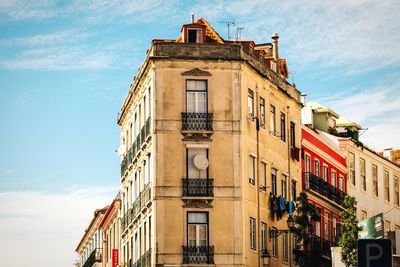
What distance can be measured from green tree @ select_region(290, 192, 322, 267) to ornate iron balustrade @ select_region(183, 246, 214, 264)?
192 inches

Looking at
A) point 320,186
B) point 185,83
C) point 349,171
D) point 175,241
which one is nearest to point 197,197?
point 175,241

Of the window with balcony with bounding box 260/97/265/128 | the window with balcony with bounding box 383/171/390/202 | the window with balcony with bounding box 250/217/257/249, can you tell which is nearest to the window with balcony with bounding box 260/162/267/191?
the window with balcony with bounding box 260/97/265/128

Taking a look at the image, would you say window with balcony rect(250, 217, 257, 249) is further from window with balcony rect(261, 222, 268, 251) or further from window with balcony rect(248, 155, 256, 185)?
window with balcony rect(248, 155, 256, 185)

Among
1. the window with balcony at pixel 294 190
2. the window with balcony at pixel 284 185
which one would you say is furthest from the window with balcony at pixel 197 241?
the window with balcony at pixel 294 190

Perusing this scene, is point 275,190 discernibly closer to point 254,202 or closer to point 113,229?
point 254,202

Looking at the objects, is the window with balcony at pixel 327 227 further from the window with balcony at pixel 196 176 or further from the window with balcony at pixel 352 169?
the window with balcony at pixel 196 176

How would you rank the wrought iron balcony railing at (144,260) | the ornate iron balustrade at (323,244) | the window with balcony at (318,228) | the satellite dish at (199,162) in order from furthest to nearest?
the window with balcony at (318,228) → the ornate iron balustrade at (323,244) → the wrought iron balcony railing at (144,260) → the satellite dish at (199,162)

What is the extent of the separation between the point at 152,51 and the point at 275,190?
10.4 metres

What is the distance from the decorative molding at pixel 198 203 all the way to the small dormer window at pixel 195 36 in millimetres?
8005

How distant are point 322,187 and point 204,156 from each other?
13.9m

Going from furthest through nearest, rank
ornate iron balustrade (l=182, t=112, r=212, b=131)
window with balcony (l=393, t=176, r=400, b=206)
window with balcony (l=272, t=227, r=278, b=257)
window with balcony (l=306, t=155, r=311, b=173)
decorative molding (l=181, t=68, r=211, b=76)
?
window with balcony (l=393, t=176, r=400, b=206)
window with balcony (l=306, t=155, r=311, b=173)
window with balcony (l=272, t=227, r=278, b=257)
decorative molding (l=181, t=68, r=211, b=76)
ornate iron balustrade (l=182, t=112, r=212, b=131)

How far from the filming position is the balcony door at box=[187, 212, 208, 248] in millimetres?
51031

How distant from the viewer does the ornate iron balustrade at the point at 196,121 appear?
52062mm

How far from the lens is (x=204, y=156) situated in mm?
51906
